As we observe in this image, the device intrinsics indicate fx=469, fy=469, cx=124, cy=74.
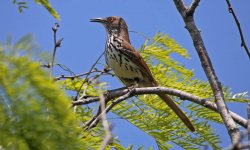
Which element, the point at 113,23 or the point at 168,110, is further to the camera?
the point at 113,23

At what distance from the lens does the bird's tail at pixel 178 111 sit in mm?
3119

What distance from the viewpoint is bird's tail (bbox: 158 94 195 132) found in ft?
10.2

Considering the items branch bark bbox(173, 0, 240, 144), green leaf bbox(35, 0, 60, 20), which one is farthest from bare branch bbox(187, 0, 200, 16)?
green leaf bbox(35, 0, 60, 20)

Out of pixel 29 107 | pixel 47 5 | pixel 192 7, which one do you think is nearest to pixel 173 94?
pixel 192 7

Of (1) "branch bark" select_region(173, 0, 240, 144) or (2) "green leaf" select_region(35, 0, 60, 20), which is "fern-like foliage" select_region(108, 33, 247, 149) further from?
(2) "green leaf" select_region(35, 0, 60, 20)

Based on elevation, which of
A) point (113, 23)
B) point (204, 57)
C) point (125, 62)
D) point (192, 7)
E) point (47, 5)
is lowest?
point (47, 5)

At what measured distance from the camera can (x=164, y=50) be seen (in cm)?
367

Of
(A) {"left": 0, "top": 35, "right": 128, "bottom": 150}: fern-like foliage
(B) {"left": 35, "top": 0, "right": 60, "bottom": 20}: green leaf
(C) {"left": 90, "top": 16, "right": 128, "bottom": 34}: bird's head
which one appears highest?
(C) {"left": 90, "top": 16, "right": 128, "bottom": 34}: bird's head

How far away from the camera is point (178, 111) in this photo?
3.22 meters

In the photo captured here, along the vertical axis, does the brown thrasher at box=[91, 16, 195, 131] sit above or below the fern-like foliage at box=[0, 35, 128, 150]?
above

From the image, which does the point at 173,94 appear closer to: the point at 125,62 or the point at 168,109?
the point at 168,109

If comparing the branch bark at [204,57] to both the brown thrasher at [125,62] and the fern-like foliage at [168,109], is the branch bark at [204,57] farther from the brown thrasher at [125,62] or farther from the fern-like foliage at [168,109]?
the brown thrasher at [125,62]

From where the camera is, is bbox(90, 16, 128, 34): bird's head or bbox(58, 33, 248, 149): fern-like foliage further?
bbox(90, 16, 128, 34): bird's head

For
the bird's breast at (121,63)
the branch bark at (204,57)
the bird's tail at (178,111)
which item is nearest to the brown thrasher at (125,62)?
the bird's breast at (121,63)
